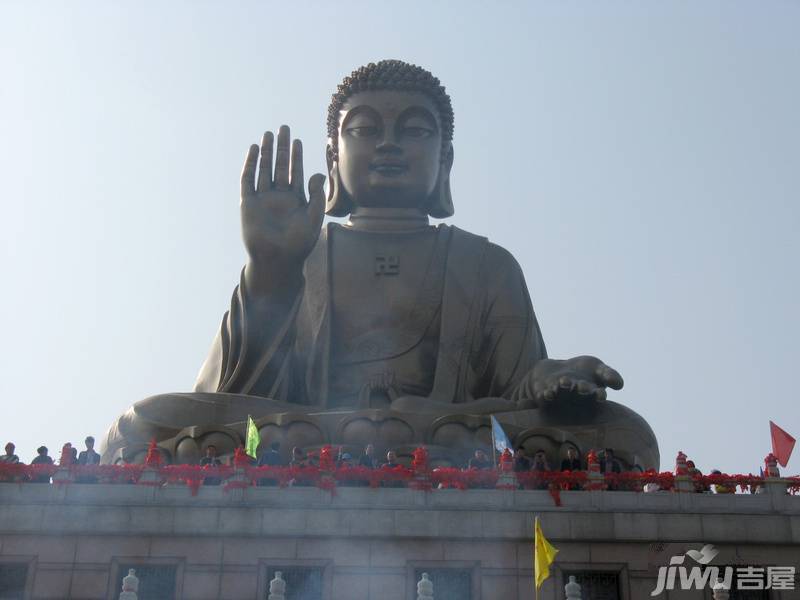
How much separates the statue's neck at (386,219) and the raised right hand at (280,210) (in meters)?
2.88

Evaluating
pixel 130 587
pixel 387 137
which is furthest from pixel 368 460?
pixel 387 137

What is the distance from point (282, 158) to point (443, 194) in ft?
13.8

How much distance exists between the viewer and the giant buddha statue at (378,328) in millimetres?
15500

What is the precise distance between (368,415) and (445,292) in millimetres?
3351

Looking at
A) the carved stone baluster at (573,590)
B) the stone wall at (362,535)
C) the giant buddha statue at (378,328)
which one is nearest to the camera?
the carved stone baluster at (573,590)

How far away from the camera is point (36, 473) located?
13.3m

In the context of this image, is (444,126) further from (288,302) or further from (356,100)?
(288,302)

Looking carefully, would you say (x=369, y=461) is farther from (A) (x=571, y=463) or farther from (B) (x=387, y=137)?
(B) (x=387, y=137)

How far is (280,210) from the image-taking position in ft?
53.4

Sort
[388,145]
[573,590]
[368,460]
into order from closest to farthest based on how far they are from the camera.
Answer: [573,590] < [368,460] < [388,145]

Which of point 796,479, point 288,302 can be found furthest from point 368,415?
point 796,479

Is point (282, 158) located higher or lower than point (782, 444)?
higher

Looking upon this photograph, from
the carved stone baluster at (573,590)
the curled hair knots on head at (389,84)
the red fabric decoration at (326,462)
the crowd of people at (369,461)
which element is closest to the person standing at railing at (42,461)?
the crowd of people at (369,461)

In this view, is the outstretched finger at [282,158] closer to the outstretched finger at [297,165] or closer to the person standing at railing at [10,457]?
the outstretched finger at [297,165]
